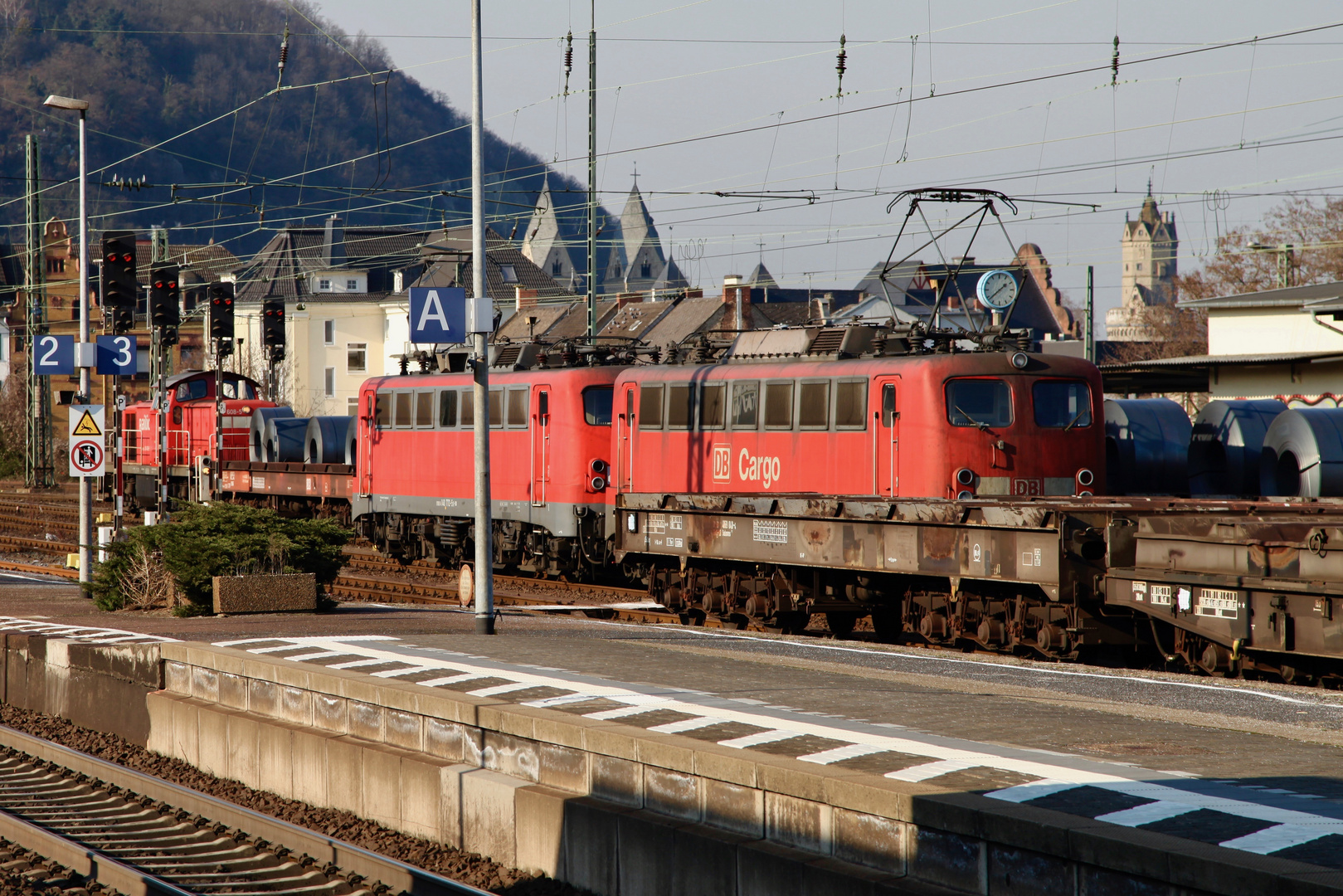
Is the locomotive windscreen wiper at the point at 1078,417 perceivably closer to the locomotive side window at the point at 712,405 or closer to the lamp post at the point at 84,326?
the locomotive side window at the point at 712,405

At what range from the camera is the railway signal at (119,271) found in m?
24.9

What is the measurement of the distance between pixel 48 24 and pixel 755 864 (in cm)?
19816

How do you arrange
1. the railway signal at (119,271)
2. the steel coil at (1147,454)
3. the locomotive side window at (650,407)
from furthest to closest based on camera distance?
the railway signal at (119,271) < the steel coil at (1147,454) < the locomotive side window at (650,407)

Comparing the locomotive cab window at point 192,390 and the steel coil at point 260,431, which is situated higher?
the locomotive cab window at point 192,390

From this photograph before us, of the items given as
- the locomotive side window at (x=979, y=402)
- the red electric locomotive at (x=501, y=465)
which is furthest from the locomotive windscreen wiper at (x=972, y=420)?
the red electric locomotive at (x=501, y=465)

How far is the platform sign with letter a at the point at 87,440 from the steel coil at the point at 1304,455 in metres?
19.0

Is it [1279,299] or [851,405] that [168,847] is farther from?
[1279,299]

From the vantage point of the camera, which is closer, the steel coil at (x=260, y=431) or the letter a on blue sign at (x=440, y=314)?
the letter a on blue sign at (x=440, y=314)

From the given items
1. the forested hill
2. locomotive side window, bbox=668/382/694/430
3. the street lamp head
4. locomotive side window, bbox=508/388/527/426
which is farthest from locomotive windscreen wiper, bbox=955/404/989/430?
the forested hill

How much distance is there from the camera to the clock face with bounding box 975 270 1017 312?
2011 cm

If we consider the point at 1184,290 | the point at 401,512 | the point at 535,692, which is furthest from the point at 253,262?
the point at 535,692

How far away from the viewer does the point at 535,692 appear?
33.7 feet

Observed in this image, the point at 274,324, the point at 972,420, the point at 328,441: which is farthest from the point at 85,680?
the point at 274,324

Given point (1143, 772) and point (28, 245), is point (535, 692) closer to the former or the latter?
point (1143, 772)
